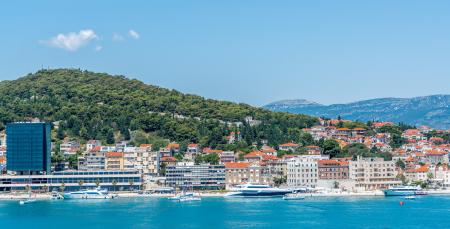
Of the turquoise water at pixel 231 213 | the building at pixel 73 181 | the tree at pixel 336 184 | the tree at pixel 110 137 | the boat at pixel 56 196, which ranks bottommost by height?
the turquoise water at pixel 231 213

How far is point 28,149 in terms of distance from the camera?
283 ft

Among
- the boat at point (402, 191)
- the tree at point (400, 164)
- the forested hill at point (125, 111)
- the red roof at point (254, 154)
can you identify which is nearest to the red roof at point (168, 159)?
the red roof at point (254, 154)

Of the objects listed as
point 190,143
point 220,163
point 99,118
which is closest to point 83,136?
point 99,118

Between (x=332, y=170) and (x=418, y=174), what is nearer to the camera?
(x=332, y=170)

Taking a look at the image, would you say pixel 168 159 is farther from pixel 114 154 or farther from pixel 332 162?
pixel 332 162

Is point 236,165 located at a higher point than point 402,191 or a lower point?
higher

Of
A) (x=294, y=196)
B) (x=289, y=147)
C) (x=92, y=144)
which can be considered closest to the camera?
(x=294, y=196)

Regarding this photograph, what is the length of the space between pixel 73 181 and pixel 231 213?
27.6 m

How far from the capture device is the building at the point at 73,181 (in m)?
86.2

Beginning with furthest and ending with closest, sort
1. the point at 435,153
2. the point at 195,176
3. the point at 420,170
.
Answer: the point at 435,153 → the point at 420,170 → the point at 195,176

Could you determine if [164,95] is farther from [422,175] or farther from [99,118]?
[422,175]

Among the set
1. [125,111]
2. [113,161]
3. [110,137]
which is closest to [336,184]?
[113,161]

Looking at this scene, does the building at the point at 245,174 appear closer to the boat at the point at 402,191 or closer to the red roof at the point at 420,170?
the boat at the point at 402,191

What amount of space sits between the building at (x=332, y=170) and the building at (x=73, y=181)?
53.2ft
